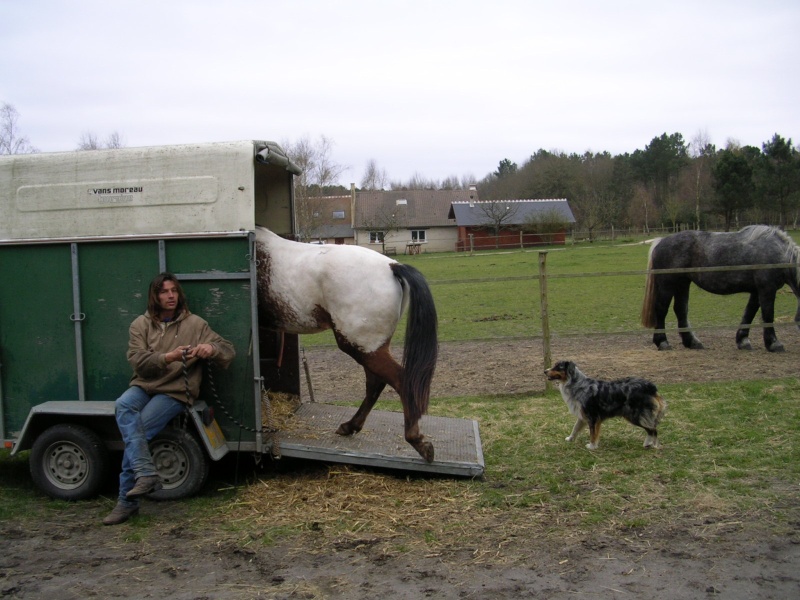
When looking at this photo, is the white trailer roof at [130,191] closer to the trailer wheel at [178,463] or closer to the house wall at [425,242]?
the trailer wheel at [178,463]

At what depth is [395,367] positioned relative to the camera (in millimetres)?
5211

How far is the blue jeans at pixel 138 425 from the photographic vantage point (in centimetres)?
447

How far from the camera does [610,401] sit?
5609 millimetres

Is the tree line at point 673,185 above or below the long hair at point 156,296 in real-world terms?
above

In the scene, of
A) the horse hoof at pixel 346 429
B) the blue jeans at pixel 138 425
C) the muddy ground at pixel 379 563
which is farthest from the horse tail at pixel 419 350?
the blue jeans at pixel 138 425

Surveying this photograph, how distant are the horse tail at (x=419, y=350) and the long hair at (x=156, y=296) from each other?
1635 mm

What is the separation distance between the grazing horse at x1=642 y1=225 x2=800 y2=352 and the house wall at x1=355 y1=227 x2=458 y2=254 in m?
37.3

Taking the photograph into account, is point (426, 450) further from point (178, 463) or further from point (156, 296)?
point (156, 296)

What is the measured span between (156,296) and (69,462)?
1446 millimetres

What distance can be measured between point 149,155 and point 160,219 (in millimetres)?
478

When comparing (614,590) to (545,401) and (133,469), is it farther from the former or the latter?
(545,401)

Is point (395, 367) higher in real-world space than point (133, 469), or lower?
higher

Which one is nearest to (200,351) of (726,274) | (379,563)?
(379,563)

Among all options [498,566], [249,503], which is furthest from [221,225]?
[498,566]
